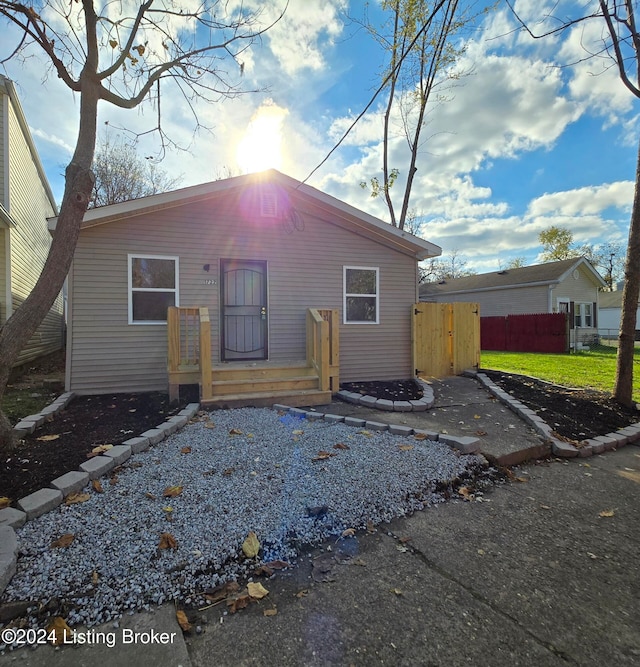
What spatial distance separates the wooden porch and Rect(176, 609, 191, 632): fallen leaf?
3416 millimetres

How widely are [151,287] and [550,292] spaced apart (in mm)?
18320

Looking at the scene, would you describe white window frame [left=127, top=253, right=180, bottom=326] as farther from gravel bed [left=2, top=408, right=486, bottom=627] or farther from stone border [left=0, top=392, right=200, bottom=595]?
gravel bed [left=2, top=408, right=486, bottom=627]

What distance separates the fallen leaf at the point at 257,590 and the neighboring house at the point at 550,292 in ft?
62.5

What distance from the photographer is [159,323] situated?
6191 millimetres

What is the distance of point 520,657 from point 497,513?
1266 mm

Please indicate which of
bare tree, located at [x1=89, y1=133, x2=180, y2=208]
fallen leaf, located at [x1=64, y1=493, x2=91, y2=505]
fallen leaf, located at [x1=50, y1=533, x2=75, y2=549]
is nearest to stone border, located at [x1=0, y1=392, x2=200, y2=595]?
fallen leaf, located at [x1=64, y1=493, x2=91, y2=505]

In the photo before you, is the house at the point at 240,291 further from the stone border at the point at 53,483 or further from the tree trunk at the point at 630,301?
the tree trunk at the point at 630,301

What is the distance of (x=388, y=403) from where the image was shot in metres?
5.18

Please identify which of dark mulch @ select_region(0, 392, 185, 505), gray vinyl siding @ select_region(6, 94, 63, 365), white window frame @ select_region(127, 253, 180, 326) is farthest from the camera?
gray vinyl siding @ select_region(6, 94, 63, 365)

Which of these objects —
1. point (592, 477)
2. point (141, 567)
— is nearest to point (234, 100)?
point (141, 567)

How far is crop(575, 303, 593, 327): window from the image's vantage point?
61.3 feet

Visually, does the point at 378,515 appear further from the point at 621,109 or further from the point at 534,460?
the point at 621,109

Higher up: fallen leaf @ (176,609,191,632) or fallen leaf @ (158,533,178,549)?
fallen leaf @ (158,533,178,549)

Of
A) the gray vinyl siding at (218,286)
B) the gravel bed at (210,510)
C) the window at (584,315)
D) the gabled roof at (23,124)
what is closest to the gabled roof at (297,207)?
the gray vinyl siding at (218,286)
